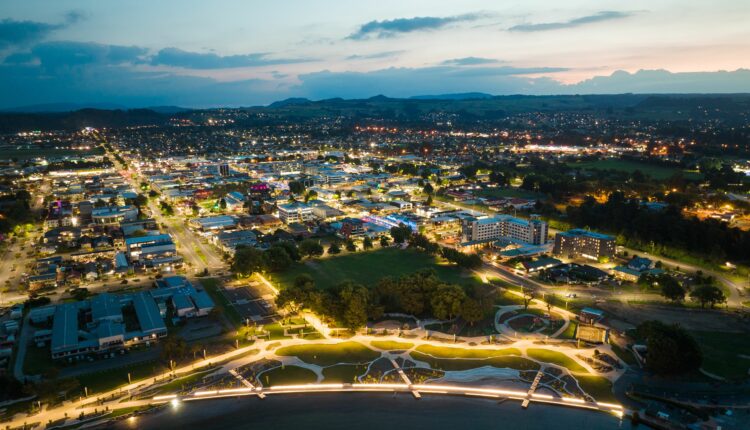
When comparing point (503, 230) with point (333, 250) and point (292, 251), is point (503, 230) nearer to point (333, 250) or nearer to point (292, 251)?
point (333, 250)

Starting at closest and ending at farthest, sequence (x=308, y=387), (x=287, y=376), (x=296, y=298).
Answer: (x=308, y=387) → (x=287, y=376) → (x=296, y=298)

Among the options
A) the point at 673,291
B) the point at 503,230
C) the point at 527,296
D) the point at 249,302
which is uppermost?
the point at 503,230

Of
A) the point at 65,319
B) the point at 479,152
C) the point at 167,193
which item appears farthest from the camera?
the point at 479,152

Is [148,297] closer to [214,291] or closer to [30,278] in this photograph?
[214,291]

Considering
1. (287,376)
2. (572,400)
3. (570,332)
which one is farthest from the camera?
(570,332)

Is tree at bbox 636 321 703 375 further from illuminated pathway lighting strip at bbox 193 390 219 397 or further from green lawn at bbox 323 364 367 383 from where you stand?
illuminated pathway lighting strip at bbox 193 390 219 397

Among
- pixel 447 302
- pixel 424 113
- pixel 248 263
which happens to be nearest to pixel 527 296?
pixel 447 302

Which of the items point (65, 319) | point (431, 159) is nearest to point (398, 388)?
point (65, 319)
